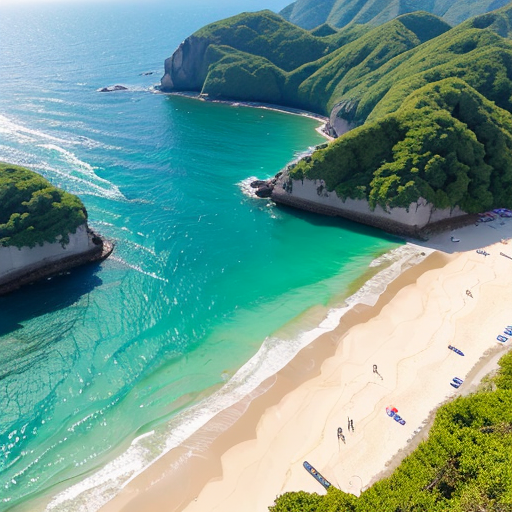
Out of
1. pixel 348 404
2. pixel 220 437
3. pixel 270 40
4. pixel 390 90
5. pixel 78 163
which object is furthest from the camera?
pixel 270 40

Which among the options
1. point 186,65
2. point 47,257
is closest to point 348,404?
point 47,257

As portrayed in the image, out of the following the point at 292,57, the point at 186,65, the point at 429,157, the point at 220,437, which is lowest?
the point at 220,437

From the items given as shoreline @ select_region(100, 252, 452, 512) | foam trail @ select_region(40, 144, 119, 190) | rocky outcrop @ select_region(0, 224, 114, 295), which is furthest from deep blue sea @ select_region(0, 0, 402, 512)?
rocky outcrop @ select_region(0, 224, 114, 295)

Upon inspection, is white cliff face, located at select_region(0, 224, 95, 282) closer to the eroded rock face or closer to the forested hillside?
the forested hillside

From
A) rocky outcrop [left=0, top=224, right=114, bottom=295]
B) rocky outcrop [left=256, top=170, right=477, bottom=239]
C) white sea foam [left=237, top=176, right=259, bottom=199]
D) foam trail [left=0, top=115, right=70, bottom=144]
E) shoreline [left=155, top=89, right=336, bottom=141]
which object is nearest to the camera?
rocky outcrop [left=0, top=224, right=114, bottom=295]

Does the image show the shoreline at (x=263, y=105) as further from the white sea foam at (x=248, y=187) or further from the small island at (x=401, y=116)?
the white sea foam at (x=248, y=187)

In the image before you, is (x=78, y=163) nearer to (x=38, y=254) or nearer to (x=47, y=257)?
(x=47, y=257)

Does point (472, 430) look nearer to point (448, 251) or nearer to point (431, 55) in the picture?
point (448, 251)
